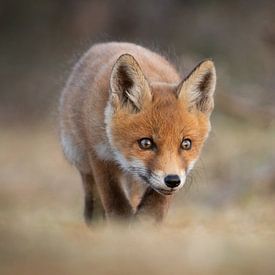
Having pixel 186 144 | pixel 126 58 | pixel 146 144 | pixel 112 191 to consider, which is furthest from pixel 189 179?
pixel 126 58

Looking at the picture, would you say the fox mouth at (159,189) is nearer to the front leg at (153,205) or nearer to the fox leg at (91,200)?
the front leg at (153,205)

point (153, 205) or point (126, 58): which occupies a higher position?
point (126, 58)

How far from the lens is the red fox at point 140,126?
6.51 meters

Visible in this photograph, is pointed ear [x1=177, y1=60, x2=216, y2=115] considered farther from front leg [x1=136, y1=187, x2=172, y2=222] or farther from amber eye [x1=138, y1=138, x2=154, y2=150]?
front leg [x1=136, y1=187, x2=172, y2=222]

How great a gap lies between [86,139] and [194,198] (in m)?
5.98

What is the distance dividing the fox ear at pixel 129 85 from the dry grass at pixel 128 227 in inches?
37.4

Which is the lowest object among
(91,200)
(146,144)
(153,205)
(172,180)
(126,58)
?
(91,200)

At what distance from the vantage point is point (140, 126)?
6.66 meters

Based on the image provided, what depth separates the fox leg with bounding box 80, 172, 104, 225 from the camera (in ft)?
27.0

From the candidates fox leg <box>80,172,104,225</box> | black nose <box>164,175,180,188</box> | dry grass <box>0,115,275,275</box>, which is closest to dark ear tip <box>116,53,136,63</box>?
black nose <box>164,175,180,188</box>

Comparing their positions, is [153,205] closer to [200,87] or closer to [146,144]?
[146,144]

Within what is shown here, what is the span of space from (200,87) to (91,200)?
6.12 feet

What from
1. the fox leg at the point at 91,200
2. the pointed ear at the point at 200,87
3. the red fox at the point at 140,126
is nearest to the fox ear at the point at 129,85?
the red fox at the point at 140,126

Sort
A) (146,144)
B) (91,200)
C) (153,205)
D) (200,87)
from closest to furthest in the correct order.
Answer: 1. (146,144)
2. (200,87)
3. (153,205)
4. (91,200)
